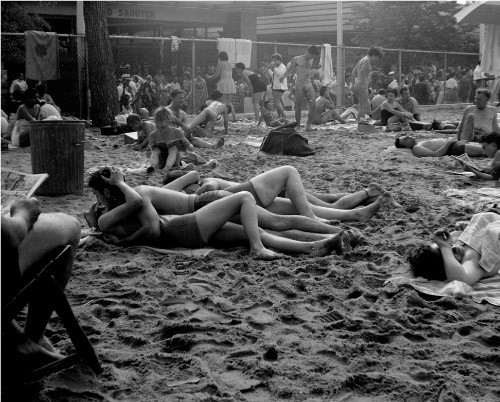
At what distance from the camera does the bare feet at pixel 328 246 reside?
16.5 feet

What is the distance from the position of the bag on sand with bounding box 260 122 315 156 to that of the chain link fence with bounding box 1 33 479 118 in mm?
5352

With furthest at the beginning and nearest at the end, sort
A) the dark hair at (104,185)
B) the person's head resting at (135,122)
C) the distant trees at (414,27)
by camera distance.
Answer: the distant trees at (414,27) → the person's head resting at (135,122) → the dark hair at (104,185)

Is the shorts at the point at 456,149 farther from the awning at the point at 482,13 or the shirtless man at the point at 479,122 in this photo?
the awning at the point at 482,13

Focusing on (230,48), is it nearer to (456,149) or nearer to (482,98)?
(482,98)

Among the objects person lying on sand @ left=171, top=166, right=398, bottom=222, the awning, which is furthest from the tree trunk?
person lying on sand @ left=171, top=166, right=398, bottom=222

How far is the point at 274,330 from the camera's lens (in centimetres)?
366

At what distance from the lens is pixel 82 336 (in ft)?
9.80

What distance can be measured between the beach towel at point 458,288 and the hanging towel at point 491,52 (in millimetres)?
11357

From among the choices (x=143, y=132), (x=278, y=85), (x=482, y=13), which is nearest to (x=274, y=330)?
(x=143, y=132)

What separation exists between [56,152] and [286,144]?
4.27 meters

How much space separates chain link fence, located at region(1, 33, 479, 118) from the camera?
16141mm

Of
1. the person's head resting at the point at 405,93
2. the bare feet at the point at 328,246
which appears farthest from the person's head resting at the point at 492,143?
the person's head resting at the point at 405,93

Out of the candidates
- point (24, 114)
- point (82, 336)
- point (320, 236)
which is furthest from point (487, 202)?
point (24, 114)

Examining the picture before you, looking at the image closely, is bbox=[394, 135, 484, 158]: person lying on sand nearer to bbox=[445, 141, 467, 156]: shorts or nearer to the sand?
bbox=[445, 141, 467, 156]: shorts
